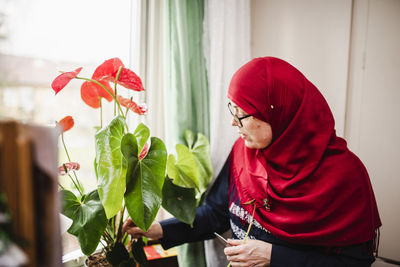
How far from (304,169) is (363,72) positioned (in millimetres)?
820

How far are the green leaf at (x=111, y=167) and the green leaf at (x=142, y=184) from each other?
0.03 m

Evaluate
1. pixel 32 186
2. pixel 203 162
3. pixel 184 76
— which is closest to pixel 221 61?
pixel 184 76

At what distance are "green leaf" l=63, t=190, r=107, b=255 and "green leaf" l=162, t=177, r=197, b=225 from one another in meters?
0.27

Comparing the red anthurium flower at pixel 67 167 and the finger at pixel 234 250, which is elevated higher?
the red anthurium flower at pixel 67 167

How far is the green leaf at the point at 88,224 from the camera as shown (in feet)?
2.44

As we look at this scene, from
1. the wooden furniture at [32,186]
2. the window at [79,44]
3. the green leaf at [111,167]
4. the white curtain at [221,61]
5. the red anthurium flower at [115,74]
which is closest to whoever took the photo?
the wooden furniture at [32,186]

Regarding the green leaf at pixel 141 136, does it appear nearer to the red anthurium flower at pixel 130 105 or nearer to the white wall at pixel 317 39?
A: the red anthurium flower at pixel 130 105

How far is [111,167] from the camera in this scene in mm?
747

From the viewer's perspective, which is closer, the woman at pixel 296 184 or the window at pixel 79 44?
the woman at pixel 296 184

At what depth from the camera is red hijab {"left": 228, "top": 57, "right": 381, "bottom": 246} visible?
951 millimetres

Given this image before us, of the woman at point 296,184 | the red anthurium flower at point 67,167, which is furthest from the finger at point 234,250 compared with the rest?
the red anthurium flower at point 67,167

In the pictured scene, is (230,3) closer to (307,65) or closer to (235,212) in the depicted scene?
(307,65)

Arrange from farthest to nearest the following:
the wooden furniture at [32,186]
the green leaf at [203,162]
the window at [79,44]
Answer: the green leaf at [203,162]
the window at [79,44]
the wooden furniture at [32,186]

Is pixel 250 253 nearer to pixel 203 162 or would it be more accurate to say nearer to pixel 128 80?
pixel 203 162
